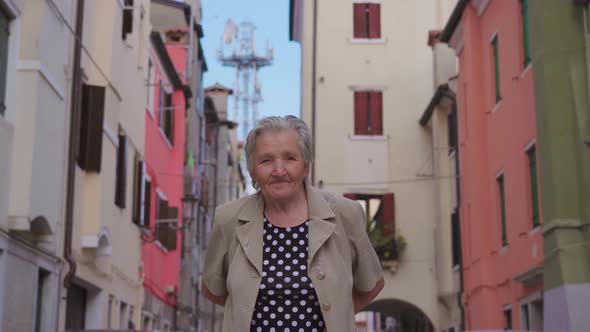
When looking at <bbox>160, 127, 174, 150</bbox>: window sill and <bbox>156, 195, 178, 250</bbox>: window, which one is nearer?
<bbox>156, 195, 178, 250</bbox>: window

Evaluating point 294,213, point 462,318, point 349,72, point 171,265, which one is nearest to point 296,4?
point 349,72

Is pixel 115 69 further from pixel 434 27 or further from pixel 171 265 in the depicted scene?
pixel 434 27

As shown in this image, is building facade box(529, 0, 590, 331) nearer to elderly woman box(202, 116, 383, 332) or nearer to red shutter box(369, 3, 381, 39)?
elderly woman box(202, 116, 383, 332)

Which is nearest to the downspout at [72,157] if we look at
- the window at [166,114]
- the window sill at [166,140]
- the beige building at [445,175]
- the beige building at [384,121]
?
the window at [166,114]

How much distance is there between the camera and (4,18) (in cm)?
1421

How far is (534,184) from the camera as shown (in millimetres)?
19062

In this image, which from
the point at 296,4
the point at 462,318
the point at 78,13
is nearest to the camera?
the point at 78,13

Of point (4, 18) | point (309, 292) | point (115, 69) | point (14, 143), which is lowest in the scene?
point (309, 292)

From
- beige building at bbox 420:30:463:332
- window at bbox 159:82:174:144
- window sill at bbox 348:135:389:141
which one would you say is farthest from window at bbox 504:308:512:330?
window at bbox 159:82:174:144

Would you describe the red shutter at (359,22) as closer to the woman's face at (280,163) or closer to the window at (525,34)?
the window at (525,34)

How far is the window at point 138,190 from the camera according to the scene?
23969 mm

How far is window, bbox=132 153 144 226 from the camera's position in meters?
24.0

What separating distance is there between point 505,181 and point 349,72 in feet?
39.5

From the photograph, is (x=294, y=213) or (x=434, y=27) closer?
(x=294, y=213)
